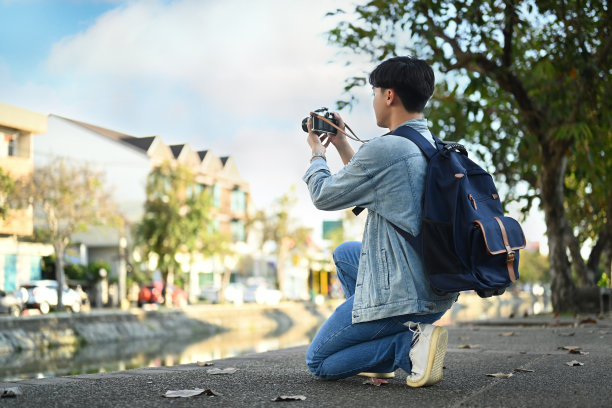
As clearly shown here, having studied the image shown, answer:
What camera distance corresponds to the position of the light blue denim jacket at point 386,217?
2.90 m


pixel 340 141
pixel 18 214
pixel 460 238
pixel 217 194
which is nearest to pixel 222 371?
pixel 340 141

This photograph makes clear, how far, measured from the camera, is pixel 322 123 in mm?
3318

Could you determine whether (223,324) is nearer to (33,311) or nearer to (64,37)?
Result: (33,311)

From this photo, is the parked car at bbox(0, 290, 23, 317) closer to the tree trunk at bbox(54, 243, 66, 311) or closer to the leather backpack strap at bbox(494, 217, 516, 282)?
the tree trunk at bbox(54, 243, 66, 311)

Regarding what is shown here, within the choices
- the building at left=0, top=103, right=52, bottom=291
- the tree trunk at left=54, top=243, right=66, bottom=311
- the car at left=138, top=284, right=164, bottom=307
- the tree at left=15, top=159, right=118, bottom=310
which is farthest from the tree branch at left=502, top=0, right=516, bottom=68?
the car at left=138, top=284, right=164, bottom=307

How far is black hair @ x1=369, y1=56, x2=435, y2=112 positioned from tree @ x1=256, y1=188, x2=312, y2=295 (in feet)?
123

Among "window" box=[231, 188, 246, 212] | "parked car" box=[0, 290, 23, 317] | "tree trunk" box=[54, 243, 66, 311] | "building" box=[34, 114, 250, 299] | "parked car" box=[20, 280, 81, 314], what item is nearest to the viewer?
"tree trunk" box=[54, 243, 66, 311]

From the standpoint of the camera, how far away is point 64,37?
29.5 m

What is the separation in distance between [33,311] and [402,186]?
69.0 ft

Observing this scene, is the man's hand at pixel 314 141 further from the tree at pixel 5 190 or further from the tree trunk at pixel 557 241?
the tree at pixel 5 190

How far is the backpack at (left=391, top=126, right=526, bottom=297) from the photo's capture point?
278cm

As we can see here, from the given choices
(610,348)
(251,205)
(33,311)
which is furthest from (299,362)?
(251,205)

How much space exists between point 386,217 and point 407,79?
59 cm

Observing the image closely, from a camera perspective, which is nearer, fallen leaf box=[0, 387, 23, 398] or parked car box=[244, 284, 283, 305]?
fallen leaf box=[0, 387, 23, 398]
